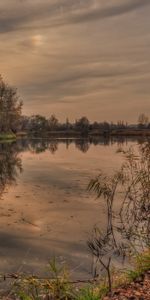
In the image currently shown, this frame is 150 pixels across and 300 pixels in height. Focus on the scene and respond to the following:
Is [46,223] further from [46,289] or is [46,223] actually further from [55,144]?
[55,144]

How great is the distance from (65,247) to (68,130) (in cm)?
16444

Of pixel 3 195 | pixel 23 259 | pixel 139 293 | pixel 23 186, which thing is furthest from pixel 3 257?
pixel 23 186

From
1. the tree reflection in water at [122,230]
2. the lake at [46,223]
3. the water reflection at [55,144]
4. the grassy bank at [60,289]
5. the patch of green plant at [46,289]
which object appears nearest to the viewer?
the grassy bank at [60,289]

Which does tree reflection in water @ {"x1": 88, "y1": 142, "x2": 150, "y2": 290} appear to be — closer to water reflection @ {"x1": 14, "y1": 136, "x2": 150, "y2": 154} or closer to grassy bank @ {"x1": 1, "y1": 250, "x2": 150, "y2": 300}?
grassy bank @ {"x1": 1, "y1": 250, "x2": 150, "y2": 300}

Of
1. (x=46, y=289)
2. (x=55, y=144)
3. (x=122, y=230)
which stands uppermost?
(x=55, y=144)

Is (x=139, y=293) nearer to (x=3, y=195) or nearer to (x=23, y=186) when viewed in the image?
(x=3, y=195)

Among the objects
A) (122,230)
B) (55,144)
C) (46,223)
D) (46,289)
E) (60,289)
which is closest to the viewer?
(60,289)

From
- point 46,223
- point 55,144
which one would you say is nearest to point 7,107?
point 55,144

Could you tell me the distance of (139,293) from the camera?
649 cm

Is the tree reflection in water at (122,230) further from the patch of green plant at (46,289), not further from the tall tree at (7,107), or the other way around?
the tall tree at (7,107)

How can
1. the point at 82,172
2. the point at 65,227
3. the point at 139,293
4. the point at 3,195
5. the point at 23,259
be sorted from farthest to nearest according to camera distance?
the point at 82,172
the point at 3,195
the point at 65,227
the point at 23,259
the point at 139,293

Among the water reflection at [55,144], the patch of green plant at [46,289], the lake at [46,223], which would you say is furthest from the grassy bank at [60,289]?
the water reflection at [55,144]

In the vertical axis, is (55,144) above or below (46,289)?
above

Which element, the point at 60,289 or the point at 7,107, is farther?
the point at 7,107
